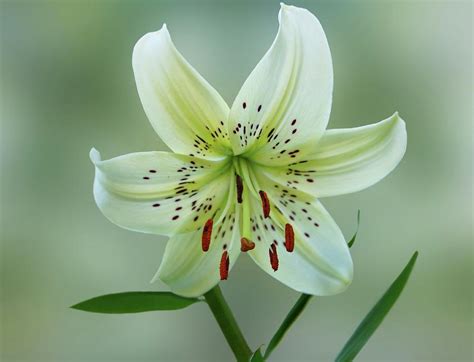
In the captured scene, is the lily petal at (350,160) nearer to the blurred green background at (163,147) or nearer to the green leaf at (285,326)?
the green leaf at (285,326)

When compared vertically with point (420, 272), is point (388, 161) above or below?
above

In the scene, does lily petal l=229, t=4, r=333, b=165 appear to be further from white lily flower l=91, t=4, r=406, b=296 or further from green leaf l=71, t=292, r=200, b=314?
green leaf l=71, t=292, r=200, b=314

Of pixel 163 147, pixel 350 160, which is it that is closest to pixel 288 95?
pixel 350 160

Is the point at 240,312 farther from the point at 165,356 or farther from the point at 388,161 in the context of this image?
the point at 388,161

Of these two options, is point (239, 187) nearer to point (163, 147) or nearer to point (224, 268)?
point (224, 268)

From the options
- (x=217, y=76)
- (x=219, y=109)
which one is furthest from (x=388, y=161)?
(x=217, y=76)

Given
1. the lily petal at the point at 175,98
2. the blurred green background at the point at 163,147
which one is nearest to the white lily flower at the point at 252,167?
the lily petal at the point at 175,98

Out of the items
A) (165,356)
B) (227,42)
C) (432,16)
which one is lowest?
(165,356)
